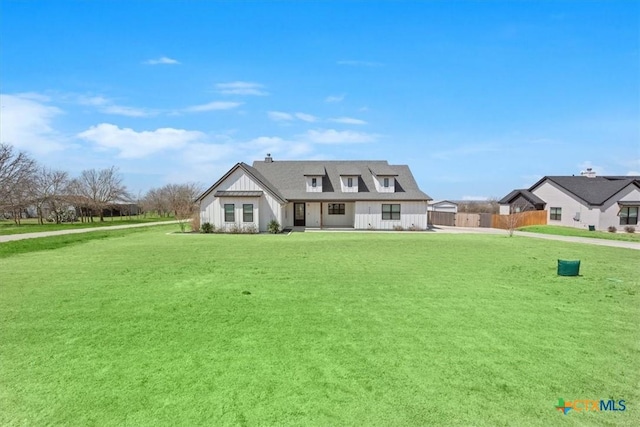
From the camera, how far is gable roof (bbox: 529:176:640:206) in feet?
108

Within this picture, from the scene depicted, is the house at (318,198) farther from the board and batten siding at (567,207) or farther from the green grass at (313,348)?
the green grass at (313,348)

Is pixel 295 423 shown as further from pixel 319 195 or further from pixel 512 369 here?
pixel 319 195

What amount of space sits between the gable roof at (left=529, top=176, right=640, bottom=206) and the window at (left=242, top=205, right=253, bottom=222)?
1304 inches

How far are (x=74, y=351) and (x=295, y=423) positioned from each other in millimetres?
4008

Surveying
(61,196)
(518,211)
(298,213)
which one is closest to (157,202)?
(61,196)

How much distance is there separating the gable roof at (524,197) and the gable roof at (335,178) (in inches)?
617

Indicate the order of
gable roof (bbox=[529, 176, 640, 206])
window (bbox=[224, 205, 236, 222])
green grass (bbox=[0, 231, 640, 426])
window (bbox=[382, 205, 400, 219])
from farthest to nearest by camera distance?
gable roof (bbox=[529, 176, 640, 206]) → window (bbox=[382, 205, 400, 219]) → window (bbox=[224, 205, 236, 222]) → green grass (bbox=[0, 231, 640, 426])

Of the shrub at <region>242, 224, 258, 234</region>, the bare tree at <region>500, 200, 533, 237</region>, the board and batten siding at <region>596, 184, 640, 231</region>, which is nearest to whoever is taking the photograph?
the shrub at <region>242, 224, 258, 234</region>

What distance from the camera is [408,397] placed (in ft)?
13.3

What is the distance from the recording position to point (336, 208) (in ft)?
108

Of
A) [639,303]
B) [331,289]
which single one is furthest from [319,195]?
[639,303]

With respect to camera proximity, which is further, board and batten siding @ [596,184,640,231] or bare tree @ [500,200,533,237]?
bare tree @ [500,200,533,237]

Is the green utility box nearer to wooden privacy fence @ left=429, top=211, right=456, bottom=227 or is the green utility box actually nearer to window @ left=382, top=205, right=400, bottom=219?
window @ left=382, top=205, right=400, bottom=219

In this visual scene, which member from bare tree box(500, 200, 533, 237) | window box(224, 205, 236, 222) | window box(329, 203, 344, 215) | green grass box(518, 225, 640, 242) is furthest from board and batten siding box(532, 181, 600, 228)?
window box(224, 205, 236, 222)
